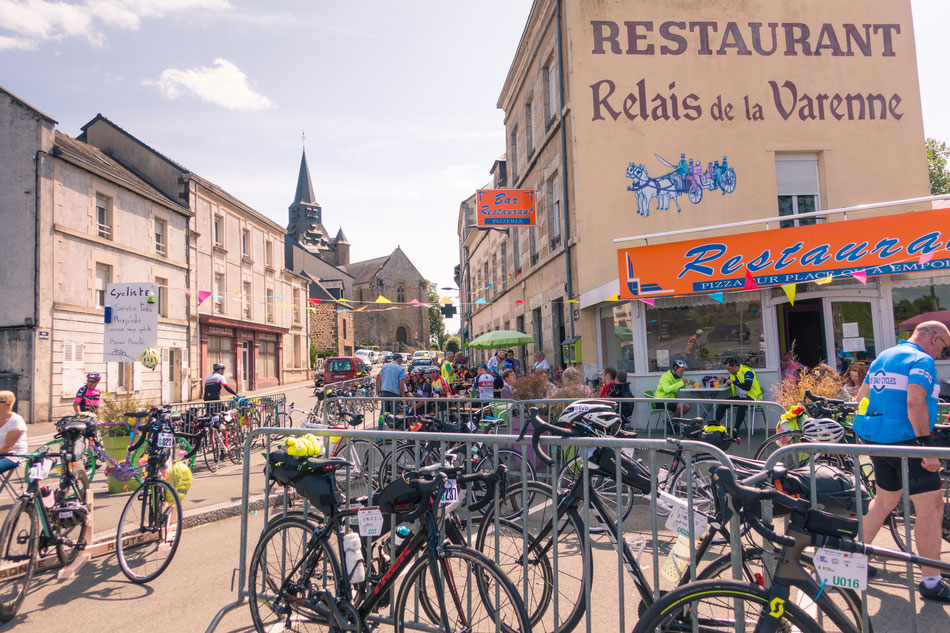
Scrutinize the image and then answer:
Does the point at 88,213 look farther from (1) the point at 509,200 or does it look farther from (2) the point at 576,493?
(2) the point at 576,493

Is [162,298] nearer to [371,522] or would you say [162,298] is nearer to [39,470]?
[39,470]

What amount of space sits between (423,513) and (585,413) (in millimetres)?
1307

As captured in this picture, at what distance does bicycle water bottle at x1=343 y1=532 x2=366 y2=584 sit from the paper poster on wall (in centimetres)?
1073

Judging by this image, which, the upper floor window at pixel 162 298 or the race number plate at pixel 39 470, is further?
the upper floor window at pixel 162 298

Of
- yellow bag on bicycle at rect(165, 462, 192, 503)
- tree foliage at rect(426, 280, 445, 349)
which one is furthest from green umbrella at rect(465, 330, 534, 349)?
tree foliage at rect(426, 280, 445, 349)

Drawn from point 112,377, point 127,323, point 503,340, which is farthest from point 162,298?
point 127,323

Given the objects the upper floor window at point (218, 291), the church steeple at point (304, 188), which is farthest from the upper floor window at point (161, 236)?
the church steeple at point (304, 188)

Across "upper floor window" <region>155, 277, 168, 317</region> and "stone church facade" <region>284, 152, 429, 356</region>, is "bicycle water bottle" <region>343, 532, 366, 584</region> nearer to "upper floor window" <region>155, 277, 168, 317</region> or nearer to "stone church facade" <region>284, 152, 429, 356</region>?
"upper floor window" <region>155, 277, 168, 317</region>

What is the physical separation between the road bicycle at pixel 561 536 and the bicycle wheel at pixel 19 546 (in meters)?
3.22

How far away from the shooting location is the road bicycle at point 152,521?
4.64 metres

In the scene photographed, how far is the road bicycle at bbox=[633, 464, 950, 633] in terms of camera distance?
84.3 inches

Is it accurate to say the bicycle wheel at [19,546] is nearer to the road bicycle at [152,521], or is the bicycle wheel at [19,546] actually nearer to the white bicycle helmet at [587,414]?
the road bicycle at [152,521]

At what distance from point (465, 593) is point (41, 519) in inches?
140

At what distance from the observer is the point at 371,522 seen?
3.02m
